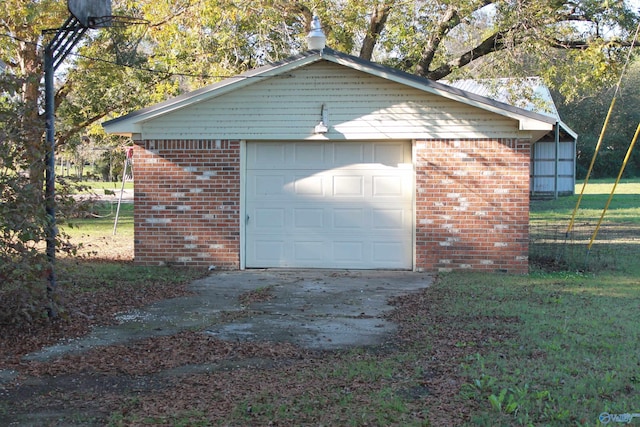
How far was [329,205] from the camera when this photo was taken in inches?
497

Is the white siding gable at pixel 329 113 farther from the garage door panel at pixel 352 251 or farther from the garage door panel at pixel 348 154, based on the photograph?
the garage door panel at pixel 352 251

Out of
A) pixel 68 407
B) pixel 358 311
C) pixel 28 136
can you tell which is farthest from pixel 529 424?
pixel 28 136

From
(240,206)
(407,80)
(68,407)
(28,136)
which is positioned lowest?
(68,407)

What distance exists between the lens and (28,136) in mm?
7344

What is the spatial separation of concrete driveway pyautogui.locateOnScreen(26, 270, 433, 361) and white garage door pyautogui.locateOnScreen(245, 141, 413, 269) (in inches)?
16.1

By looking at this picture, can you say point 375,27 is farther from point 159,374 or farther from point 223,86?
point 159,374

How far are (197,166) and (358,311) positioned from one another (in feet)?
15.7

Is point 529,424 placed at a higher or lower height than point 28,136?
lower

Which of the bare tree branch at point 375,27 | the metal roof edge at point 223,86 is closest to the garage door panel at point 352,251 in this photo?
the metal roof edge at point 223,86

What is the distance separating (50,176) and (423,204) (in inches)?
255

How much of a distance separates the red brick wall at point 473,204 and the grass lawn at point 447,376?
2178mm

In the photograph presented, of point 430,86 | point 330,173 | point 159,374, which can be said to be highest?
point 430,86

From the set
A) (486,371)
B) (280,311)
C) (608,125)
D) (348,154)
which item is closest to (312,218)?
(348,154)

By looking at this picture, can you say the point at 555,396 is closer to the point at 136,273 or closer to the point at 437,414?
the point at 437,414
